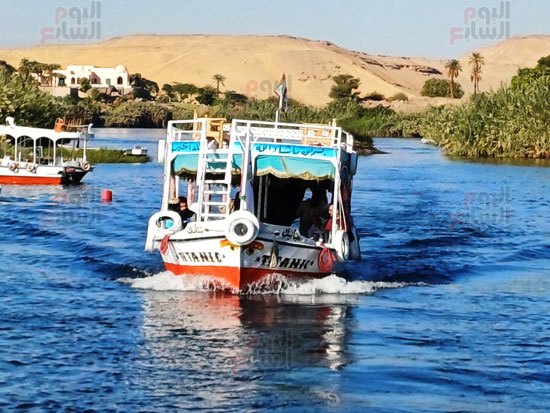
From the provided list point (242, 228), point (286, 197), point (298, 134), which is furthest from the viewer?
point (286, 197)

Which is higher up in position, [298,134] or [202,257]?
[298,134]

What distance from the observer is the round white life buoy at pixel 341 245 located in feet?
74.5

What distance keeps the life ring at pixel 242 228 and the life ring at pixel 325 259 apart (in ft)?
6.59

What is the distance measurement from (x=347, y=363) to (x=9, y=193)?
33.5 meters

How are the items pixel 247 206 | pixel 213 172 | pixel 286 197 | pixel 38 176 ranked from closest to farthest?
pixel 247 206
pixel 213 172
pixel 286 197
pixel 38 176

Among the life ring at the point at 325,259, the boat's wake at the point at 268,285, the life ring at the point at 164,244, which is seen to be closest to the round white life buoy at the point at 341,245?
the life ring at the point at 325,259

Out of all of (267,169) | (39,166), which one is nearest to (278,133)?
(267,169)

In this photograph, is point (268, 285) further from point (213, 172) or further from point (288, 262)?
point (213, 172)

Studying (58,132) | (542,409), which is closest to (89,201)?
(58,132)

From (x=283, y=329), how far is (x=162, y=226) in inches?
195

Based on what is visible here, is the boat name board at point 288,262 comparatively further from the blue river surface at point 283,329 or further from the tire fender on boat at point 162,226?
the tire fender on boat at point 162,226

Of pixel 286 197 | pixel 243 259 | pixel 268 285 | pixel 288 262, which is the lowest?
Answer: pixel 268 285

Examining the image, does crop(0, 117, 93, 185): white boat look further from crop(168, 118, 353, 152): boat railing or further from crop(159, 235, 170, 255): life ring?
crop(159, 235, 170, 255): life ring

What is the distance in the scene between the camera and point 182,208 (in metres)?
24.2
